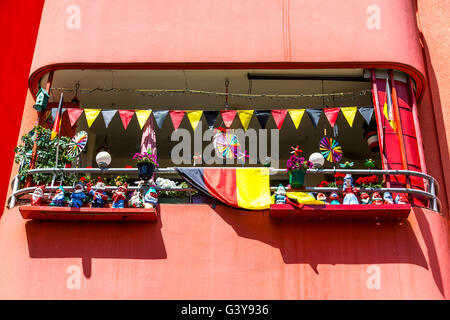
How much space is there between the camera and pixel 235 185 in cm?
1096

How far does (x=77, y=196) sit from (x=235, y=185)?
280 cm

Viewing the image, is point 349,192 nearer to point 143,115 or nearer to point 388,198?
point 388,198

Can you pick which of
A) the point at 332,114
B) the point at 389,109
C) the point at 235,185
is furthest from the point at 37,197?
the point at 389,109

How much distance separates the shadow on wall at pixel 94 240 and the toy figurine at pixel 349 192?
3346 mm

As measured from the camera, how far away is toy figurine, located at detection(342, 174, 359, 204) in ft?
35.3

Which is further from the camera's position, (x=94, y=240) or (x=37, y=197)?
(x=37, y=197)

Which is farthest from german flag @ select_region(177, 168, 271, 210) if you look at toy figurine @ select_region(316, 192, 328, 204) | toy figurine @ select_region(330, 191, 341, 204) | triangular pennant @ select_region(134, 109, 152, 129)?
triangular pennant @ select_region(134, 109, 152, 129)

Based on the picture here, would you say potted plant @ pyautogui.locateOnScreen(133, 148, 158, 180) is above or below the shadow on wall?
above

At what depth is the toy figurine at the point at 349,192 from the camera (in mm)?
10758

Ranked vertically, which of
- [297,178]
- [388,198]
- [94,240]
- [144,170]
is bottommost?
[94,240]

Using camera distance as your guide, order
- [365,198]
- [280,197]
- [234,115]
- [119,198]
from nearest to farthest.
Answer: [280,197], [119,198], [365,198], [234,115]

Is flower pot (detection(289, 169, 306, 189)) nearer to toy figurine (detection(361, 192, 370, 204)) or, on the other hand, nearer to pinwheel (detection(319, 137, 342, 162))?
toy figurine (detection(361, 192, 370, 204))

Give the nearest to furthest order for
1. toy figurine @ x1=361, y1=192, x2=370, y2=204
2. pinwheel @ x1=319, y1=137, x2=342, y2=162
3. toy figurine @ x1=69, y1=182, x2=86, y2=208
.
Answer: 1. toy figurine @ x1=69, y1=182, x2=86, y2=208
2. toy figurine @ x1=361, y1=192, x2=370, y2=204
3. pinwheel @ x1=319, y1=137, x2=342, y2=162

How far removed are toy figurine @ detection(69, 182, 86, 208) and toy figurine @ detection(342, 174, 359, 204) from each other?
465 centimetres
